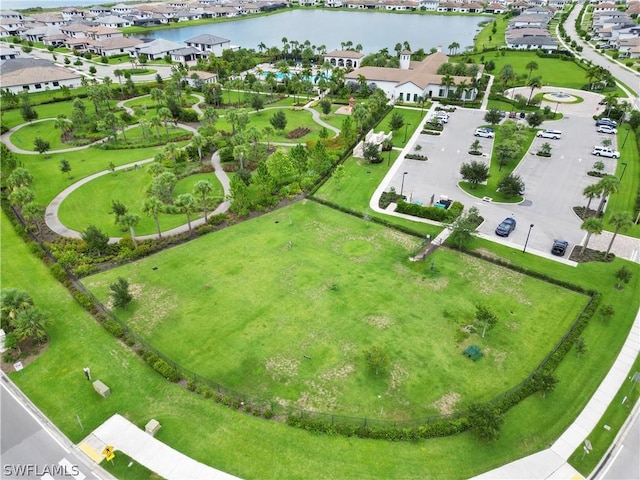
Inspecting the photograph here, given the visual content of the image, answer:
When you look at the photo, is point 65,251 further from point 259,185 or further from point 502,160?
point 502,160

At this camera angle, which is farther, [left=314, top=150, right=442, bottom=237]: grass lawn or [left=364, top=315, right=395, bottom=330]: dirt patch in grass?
[left=314, top=150, right=442, bottom=237]: grass lawn

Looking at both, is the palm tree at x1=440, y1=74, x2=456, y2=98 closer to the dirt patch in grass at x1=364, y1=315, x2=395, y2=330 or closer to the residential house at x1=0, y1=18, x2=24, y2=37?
the dirt patch in grass at x1=364, y1=315, x2=395, y2=330

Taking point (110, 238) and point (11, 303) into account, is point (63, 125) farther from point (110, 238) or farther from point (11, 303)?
point (11, 303)

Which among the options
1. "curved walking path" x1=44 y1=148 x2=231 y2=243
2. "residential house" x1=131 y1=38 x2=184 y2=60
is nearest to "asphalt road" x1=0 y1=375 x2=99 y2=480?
"curved walking path" x1=44 y1=148 x2=231 y2=243

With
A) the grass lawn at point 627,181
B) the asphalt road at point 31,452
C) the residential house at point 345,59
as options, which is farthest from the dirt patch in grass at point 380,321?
the residential house at point 345,59

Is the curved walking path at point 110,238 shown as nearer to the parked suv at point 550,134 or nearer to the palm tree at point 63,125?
the palm tree at point 63,125

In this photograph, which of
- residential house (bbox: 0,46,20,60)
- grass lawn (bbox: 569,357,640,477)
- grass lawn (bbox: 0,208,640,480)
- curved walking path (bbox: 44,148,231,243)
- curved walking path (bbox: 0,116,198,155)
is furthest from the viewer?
residential house (bbox: 0,46,20,60)
